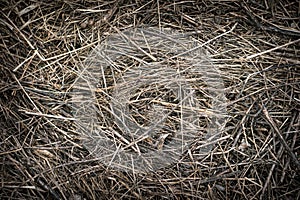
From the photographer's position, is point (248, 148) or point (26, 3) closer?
point (248, 148)

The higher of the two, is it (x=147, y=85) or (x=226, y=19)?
(x=226, y=19)

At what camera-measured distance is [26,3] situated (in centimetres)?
172

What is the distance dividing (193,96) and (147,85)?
0.18 meters

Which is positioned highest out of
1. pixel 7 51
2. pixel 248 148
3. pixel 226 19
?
pixel 226 19

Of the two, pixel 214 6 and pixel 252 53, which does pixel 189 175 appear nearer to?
pixel 252 53

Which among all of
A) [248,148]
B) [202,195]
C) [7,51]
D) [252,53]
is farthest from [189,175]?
[7,51]

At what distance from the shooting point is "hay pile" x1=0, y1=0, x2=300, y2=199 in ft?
5.02

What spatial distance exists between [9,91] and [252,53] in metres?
0.94

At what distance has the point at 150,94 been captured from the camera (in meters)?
1.65

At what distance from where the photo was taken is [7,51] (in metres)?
1.66

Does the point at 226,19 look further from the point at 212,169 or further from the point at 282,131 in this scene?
the point at 212,169

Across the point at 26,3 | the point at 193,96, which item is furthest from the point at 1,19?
the point at 193,96

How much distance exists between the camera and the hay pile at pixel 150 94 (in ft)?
5.02

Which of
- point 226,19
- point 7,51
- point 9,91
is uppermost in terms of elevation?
point 226,19
